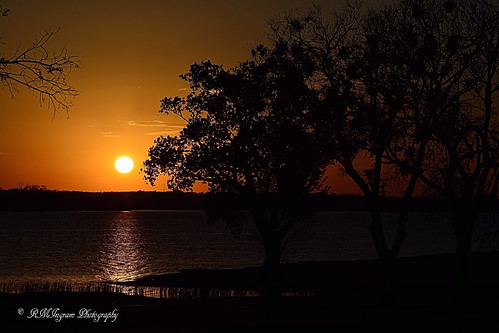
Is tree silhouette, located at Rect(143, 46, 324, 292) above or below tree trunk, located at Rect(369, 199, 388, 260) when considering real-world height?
above

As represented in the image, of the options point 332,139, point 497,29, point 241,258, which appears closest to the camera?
point 497,29

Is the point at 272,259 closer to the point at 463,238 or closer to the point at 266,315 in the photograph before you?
the point at 463,238

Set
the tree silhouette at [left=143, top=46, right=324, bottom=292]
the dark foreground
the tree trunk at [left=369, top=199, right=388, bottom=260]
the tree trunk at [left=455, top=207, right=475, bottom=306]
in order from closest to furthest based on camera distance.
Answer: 1. the dark foreground
2. the tree trunk at [left=455, top=207, right=475, bottom=306]
3. the tree trunk at [left=369, top=199, right=388, bottom=260]
4. the tree silhouette at [left=143, top=46, right=324, bottom=292]

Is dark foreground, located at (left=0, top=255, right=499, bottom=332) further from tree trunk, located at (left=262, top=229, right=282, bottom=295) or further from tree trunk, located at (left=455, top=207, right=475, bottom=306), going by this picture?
tree trunk, located at (left=262, top=229, right=282, bottom=295)

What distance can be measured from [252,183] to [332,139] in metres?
12.8

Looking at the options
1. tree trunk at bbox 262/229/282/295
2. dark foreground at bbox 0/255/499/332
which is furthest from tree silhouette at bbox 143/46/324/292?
dark foreground at bbox 0/255/499/332

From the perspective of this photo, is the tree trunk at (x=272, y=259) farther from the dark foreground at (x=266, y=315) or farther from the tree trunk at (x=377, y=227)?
the tree trunk at (x=377, y=227)

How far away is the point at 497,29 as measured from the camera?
91.0 ft

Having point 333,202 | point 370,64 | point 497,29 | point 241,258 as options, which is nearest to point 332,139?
point 370,64

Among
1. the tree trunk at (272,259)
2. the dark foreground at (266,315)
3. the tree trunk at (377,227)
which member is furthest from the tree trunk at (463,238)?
the tree trunk at (272,259)

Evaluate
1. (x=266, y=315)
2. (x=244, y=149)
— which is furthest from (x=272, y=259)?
(x=266, y=315)

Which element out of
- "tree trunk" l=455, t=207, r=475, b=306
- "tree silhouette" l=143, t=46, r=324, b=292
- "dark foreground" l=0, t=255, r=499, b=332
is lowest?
"dark foreground" l=0, t=255, r=499, b=332

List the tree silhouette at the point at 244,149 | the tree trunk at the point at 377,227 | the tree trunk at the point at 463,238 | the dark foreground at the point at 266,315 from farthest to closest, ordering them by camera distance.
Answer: the tree silhouette at the point at 244,149 < the tree trunk at the point at 377,227 < the tree trunk at the point at 463,238 < the dark foreground at the point at 266,315

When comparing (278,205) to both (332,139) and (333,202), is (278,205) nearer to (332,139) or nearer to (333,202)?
(333,202)
